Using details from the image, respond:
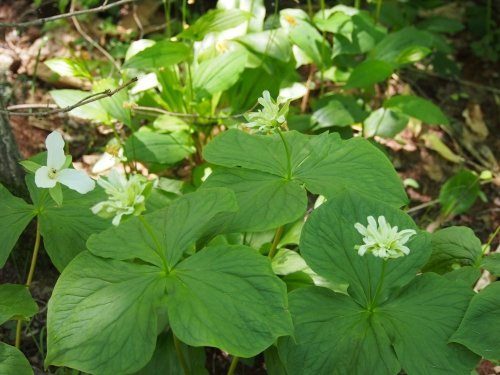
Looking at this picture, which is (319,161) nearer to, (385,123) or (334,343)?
(334,343)

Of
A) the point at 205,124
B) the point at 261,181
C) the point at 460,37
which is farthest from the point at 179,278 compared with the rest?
the point at 460,37

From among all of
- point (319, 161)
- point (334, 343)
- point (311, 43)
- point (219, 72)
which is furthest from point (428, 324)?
point (311, 43)

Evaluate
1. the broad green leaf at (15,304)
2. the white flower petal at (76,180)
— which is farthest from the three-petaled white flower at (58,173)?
the broad green leaf at (15,304)

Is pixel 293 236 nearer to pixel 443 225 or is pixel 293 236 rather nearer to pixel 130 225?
pixel 130 225

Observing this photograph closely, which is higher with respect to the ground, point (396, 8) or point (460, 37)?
point (396, 8)

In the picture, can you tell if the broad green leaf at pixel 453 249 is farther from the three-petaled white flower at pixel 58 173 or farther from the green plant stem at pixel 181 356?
the three-petaled white flower at pixel 58 173

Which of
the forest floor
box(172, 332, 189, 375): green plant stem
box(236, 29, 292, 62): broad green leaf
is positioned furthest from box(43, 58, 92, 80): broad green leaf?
box(172, 332, 189, 375): green plant stem
